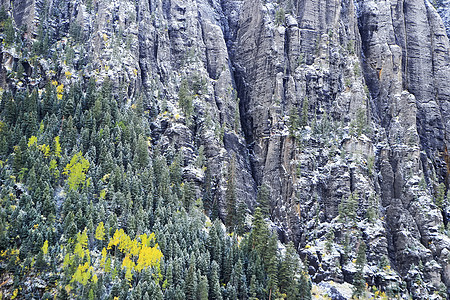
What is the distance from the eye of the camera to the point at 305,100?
510ft

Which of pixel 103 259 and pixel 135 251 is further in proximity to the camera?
pixel 135 251

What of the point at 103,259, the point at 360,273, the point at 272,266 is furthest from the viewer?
the point at 360,273

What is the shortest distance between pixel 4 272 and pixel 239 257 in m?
46.0

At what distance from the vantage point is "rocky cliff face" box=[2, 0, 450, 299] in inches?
5276

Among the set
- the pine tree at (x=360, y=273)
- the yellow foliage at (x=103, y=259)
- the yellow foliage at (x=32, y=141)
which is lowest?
the yellow foliage at (x=103, y=259)

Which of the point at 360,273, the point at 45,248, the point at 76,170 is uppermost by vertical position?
the point at 76,170

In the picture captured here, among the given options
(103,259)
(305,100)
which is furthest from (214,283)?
(305,100)

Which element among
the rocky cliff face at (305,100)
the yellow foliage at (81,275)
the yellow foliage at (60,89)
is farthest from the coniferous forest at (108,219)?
the rocky cliff face at (305,100)

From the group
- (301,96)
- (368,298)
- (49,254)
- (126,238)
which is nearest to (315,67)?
(301,96)

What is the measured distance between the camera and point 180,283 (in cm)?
9950

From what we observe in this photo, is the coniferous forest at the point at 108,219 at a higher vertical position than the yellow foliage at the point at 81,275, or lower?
higher

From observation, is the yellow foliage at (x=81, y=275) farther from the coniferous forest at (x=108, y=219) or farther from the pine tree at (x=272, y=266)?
the pine tree at (x=272, y=266)

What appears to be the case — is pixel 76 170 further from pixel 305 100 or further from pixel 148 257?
pixel 305 100

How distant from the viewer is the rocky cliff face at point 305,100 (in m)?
134
